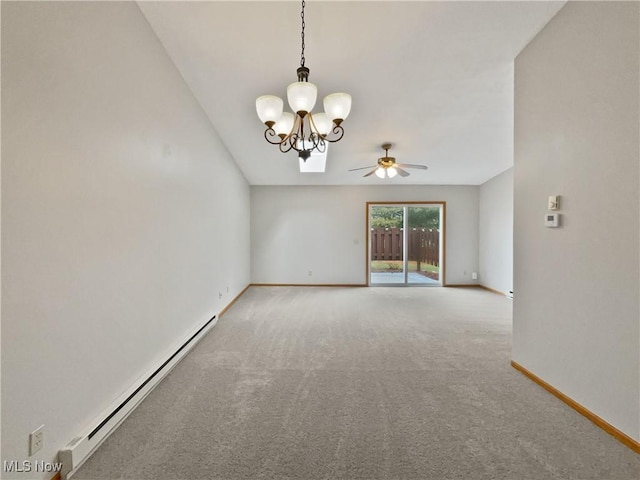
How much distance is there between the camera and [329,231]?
639 centimetres

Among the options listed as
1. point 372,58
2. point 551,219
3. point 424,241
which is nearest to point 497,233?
point 424,241

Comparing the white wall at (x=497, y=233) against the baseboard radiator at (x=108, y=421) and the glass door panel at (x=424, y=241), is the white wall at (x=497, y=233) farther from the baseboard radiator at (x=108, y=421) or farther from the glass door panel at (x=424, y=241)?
the baseboard radiator at (x=108, y=421)

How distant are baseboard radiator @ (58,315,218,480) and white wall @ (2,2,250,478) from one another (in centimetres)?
5

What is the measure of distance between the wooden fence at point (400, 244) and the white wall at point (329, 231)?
28cm

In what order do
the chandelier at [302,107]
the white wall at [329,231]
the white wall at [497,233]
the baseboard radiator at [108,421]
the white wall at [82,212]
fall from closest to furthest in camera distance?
the white wall at [82,212] → the baseboard radiator at [108,421] → the chandelier at [302,107] → the white wall at [497,233] → the white wall at [329,231]

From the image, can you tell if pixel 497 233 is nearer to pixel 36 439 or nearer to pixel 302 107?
pixel 302 107

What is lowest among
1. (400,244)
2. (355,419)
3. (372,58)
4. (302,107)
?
(355,419)

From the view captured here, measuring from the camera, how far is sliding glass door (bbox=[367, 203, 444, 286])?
650 cm

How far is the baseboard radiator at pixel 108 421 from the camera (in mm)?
1336

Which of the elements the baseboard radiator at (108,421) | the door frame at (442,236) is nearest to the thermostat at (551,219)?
→ the baseboard radiator at (108,421)

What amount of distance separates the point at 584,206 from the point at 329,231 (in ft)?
16.0

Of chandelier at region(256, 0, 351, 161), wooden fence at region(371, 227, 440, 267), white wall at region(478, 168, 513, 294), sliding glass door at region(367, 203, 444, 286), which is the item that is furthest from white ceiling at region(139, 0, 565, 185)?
wooden fence at region(371, 227, 440, 267)

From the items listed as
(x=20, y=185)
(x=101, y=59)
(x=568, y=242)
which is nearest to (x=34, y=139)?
(x=20, y=185)

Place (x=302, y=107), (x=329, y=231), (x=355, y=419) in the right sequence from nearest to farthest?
(x=355, y=419), (x=302, y=107), (x=329, y=231)
